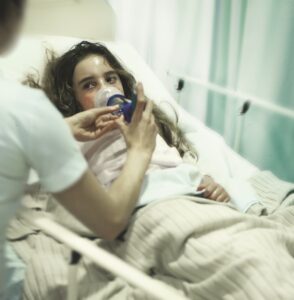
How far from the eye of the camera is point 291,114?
1476 millimetres

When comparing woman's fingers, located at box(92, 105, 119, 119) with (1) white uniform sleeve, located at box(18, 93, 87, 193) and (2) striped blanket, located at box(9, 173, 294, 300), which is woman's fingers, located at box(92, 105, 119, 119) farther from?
(1) white uniform sleeve, located at box(18, 93, 87, 193)

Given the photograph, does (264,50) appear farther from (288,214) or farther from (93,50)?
(288,214)

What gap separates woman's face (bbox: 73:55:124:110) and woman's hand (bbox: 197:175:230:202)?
0.44 meters

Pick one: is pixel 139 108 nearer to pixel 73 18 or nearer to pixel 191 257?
pixel 191 257

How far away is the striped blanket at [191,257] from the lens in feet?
2.85

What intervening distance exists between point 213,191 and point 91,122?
42 centimetres

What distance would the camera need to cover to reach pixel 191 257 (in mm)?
944

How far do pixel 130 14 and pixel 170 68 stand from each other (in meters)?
0.37

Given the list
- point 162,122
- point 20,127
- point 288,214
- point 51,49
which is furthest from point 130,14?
point 20,127

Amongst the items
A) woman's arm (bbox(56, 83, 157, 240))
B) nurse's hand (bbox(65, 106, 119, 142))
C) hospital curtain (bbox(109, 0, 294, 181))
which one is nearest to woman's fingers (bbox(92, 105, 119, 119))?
nurse's hand (bbox(65, 106, 119, 142))

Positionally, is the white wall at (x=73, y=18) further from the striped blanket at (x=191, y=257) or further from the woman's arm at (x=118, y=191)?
the striped blanket at (x=191, y=257)

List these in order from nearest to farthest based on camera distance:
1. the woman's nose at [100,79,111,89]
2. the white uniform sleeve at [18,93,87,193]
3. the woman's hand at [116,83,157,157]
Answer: the white uniform sleeve at [18,93,87,193] < the woman's hand at [116,83,157,157] < the woman's nose at [100,79,111,89]

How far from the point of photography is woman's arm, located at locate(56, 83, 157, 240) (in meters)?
0.76

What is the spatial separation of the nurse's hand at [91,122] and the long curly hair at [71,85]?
0.91ft
